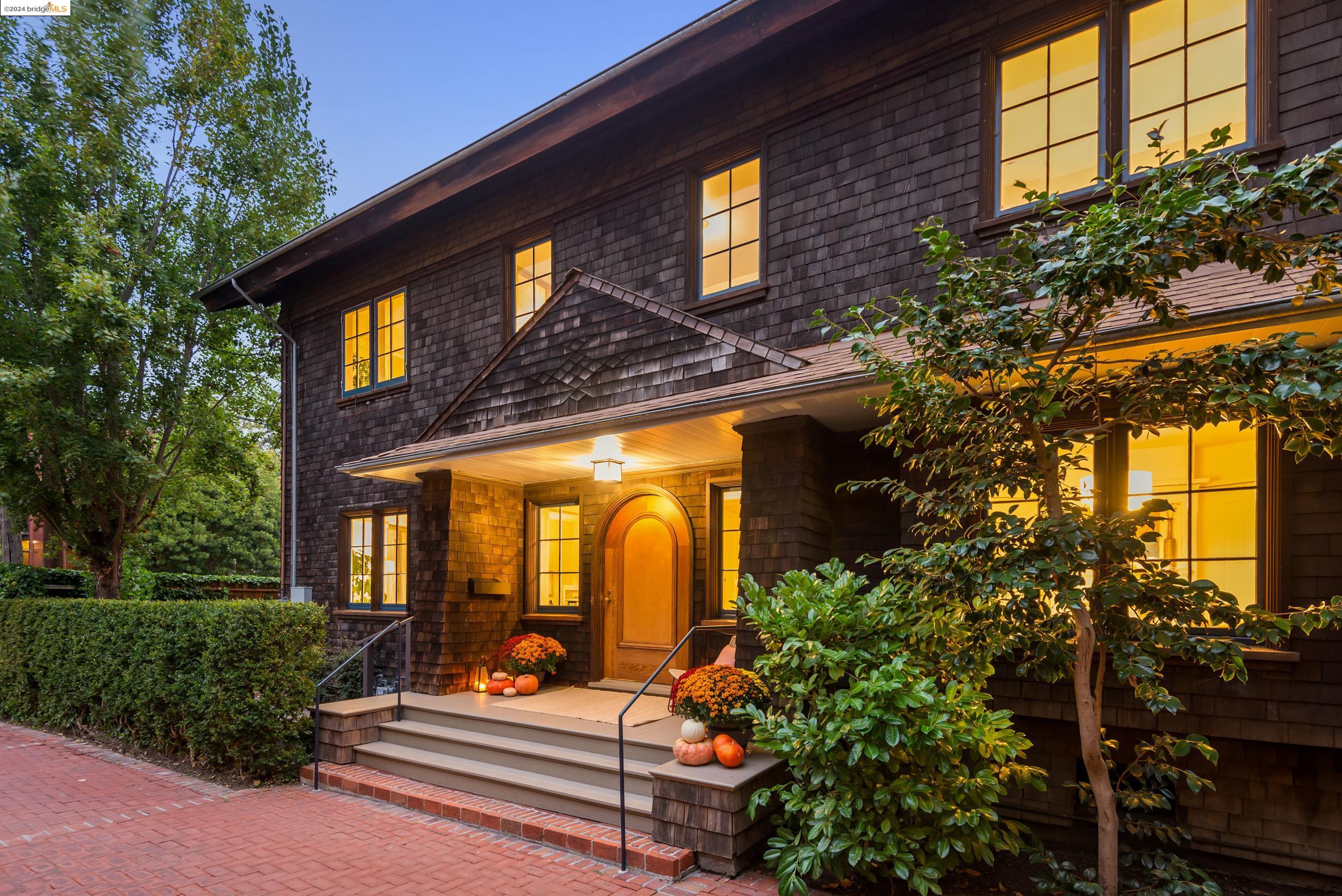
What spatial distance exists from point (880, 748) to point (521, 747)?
3200 millimetres

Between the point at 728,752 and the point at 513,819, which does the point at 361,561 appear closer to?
the point at 513,819

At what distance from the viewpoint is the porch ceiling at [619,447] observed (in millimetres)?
5367

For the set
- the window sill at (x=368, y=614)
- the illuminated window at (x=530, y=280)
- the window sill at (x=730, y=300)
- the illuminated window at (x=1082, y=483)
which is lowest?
the window sill at (x=368, y=614)

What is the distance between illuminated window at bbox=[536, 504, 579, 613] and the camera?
8320 millimetres

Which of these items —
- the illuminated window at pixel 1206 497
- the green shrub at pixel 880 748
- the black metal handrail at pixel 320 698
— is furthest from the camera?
the black metal handrail at pixel 320 698

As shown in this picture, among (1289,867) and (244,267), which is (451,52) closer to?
(244,267)

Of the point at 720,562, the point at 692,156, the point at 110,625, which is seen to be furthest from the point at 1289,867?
the point at 110,625

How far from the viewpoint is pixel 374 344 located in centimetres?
1038

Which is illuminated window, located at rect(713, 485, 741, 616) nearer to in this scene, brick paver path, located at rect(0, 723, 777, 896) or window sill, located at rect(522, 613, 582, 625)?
window sill, located at rect(522, 613, 582, 625)

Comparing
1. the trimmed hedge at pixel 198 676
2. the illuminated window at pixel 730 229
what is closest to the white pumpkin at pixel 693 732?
the trimmed hedge at pixel 198 676

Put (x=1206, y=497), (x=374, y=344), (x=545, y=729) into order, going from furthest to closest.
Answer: (x=374, y=344), (x=545, y=729), (x=1206, y=497)

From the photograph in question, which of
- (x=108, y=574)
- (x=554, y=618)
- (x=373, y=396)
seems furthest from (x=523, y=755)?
(x=108, y=574)

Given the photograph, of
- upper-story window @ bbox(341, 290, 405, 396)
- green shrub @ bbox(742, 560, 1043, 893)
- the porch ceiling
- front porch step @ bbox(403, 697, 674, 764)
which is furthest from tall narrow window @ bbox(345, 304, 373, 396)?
green shrub @ bbox(742, 560, 1043, 893)

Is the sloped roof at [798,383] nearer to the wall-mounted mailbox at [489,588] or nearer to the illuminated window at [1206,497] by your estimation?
the illuminated window at [1206,497]
